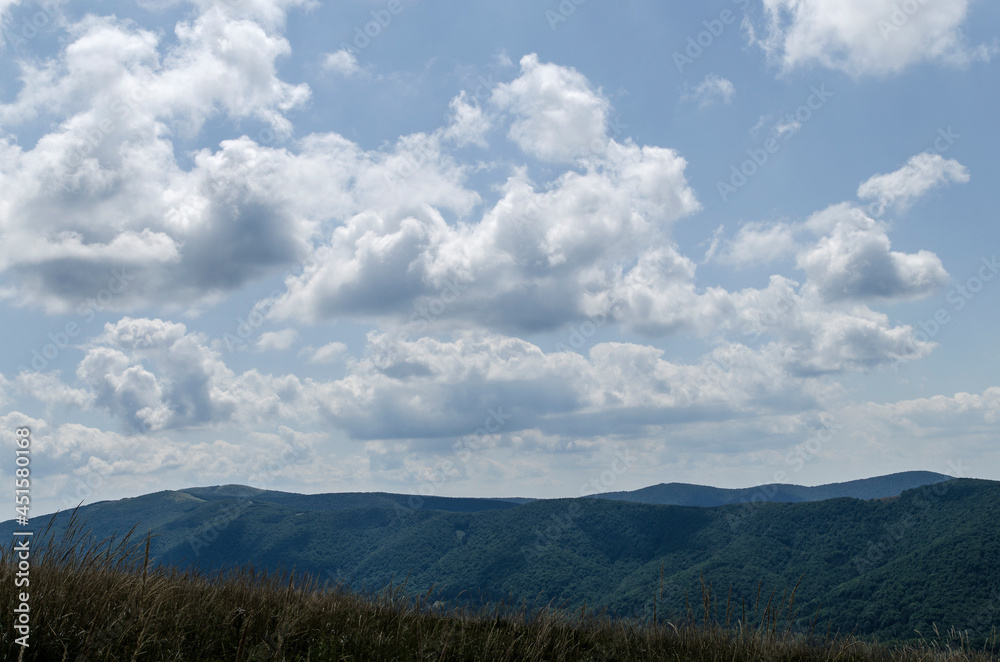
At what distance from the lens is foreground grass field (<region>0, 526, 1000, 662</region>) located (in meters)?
6.93

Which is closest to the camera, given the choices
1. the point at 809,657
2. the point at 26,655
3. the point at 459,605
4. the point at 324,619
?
the point at 26,655

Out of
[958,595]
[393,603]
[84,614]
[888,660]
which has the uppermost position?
[84,614]

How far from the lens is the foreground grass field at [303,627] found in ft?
22.7

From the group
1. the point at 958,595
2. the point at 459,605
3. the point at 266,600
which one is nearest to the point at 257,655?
the point at 266,600

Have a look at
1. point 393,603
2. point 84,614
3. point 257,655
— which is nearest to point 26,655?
point 84,614

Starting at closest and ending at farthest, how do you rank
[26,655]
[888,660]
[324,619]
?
[26,655] < [324,619] < [888,660]

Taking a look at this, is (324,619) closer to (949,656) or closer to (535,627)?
(535,627)

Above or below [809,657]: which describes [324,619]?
above

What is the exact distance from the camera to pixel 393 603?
11.7 m

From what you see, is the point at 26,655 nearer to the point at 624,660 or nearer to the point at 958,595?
the point at 624,660

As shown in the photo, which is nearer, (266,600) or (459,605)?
(266,600)

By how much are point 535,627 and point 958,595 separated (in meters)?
246

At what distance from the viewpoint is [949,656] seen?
11.1 m

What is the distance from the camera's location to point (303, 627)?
8672 mm
